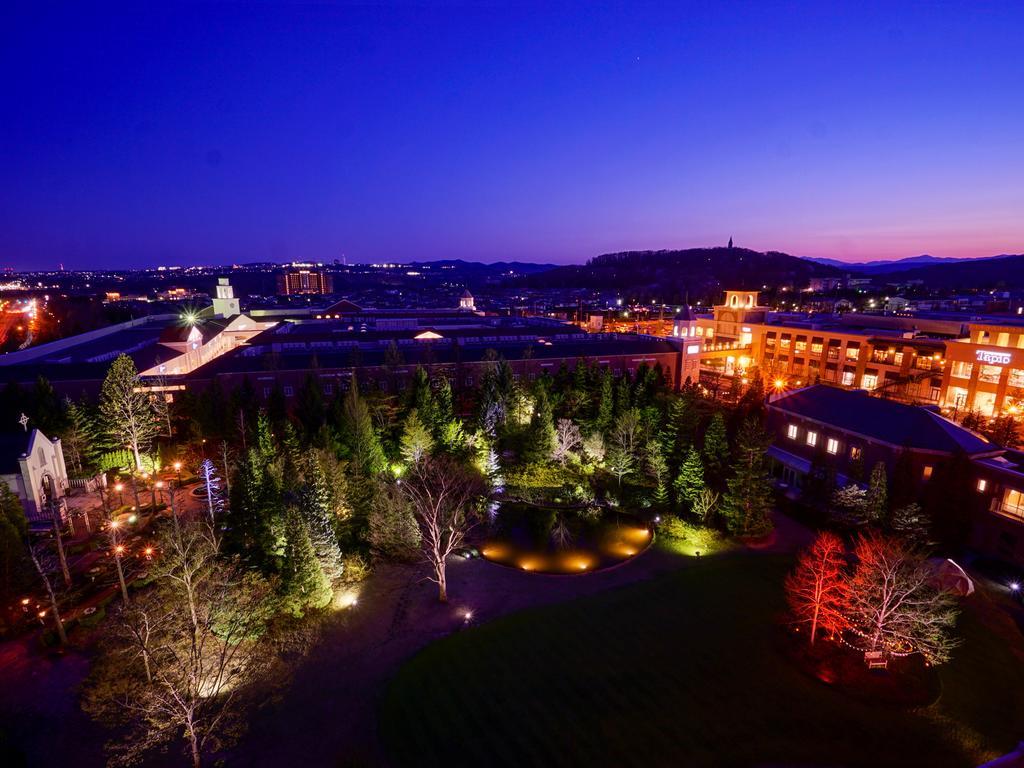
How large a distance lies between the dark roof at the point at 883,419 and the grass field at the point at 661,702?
1188 cm

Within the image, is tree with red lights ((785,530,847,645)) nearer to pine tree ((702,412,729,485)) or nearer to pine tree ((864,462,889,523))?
pine tree ((864,462,889,523))

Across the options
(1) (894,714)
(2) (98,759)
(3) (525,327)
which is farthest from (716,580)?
(3) (525,327)

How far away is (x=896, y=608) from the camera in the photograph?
19250 mm

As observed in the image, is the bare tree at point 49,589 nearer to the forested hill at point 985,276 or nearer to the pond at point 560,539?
the pond at point 560,539

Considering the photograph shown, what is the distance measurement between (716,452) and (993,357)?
1458 inches

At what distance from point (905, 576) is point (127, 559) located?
3473 centimetres

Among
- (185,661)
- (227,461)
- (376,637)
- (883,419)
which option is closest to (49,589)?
(185,661)

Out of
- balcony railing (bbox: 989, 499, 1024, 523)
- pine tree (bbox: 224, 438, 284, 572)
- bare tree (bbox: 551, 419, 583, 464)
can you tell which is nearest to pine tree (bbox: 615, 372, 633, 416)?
bare tree (bbox: 551, 419, 583, 464)

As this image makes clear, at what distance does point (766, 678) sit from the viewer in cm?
1934

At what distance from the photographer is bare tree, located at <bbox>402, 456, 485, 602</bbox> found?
24.0 meters

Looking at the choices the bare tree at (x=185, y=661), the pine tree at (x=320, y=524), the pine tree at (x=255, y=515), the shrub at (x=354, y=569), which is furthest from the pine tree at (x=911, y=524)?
the pine tree at (x=255, y=515)

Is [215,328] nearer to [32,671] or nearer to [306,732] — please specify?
[32,671]

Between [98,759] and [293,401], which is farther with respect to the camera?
[293,401]

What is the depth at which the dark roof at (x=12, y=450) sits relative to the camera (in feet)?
96.0
